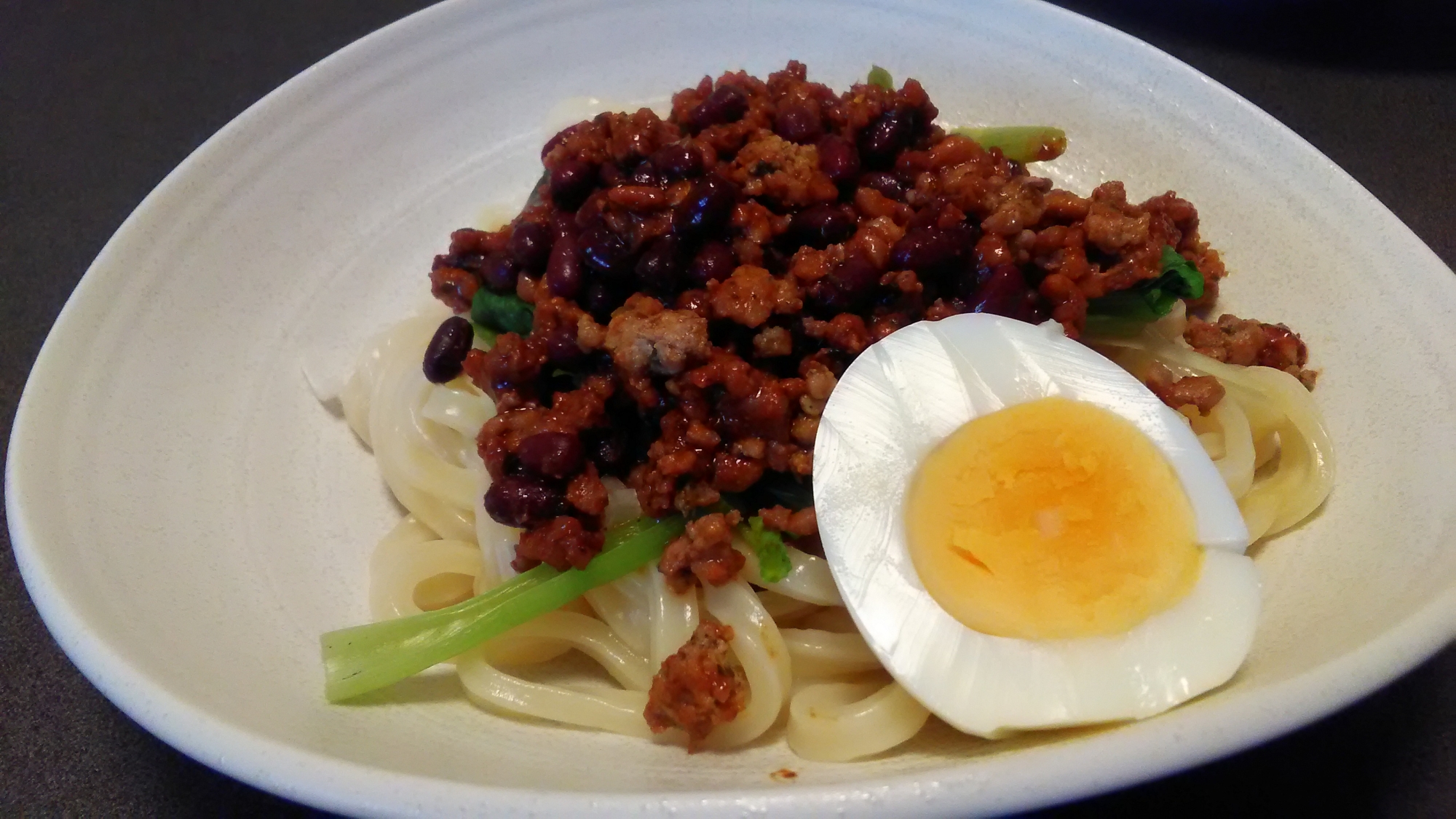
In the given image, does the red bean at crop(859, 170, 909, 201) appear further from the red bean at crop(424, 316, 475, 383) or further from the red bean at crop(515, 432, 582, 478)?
the red bean at crop(424, 316, 475, 383)

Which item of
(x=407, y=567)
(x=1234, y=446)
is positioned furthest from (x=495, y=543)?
(x=1234, y=446)

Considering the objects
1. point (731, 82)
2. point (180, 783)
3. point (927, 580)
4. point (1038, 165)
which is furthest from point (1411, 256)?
point (180, 783)

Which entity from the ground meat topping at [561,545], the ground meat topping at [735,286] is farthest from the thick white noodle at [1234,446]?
the ground meat topping at [561,545]

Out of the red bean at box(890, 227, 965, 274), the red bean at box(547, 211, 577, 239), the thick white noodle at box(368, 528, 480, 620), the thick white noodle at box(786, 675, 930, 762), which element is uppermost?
the red bean at box(890, 227, 965, 274)

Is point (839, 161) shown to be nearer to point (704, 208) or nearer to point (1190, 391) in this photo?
point (704, 208)

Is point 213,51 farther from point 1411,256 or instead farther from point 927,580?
point 1411,256

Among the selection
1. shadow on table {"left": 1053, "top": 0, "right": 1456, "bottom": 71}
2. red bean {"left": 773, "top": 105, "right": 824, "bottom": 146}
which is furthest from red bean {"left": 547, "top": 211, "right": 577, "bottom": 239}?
shadow on table {"left": 1053, "top": 0, "right": 1456, "bottom": 71}
